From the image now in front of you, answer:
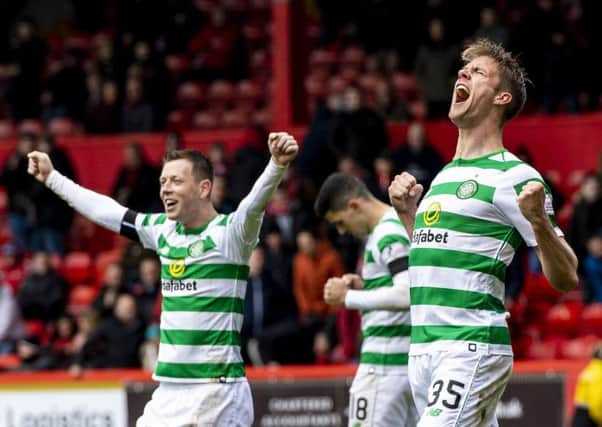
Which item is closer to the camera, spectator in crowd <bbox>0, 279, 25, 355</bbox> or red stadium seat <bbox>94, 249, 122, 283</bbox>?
spectator in crowd <bbox>0, 279, 25, 355</bbox>

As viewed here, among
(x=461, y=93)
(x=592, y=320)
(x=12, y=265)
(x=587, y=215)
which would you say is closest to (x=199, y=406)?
(x=461, y=93)

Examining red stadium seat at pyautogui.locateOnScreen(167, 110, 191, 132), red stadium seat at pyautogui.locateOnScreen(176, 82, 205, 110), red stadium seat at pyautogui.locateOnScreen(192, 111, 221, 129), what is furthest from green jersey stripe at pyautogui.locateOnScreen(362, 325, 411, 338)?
red stadium seat at pyautogui.locateOnScreen(176, 82, 205, 110)

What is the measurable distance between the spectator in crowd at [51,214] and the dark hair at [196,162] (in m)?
9.44

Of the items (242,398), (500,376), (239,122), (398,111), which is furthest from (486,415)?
(239,122)

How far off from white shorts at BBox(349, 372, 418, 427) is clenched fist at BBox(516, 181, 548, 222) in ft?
9.33

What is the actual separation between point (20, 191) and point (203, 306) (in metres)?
11.2

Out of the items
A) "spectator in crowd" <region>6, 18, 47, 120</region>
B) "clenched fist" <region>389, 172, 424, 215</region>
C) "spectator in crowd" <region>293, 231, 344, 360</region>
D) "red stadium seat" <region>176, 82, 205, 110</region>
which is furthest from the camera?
"red stadium seat" <region>176, 82, 205, 110</region>

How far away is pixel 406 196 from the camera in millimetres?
6973

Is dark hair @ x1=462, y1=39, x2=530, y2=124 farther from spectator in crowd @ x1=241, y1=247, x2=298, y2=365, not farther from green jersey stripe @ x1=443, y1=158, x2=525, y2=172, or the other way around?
spectator in crowd @ x1=241, y1=247, x2=298, y2=365

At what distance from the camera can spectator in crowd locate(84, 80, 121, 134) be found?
19906mm

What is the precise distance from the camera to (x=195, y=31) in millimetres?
22891

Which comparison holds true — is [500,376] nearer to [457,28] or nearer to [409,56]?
[457,28]

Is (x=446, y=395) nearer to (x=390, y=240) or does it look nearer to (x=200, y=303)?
(x=200, y=303)

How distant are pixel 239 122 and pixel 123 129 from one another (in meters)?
2.07
